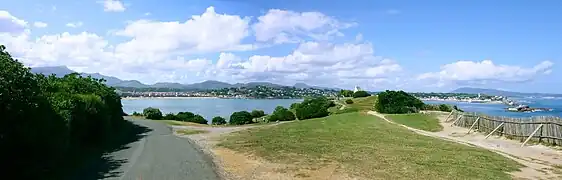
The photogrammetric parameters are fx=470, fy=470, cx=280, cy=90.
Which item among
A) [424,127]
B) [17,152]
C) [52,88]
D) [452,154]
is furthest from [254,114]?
[17,152]

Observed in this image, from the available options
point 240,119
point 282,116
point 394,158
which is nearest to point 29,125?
point 394,158

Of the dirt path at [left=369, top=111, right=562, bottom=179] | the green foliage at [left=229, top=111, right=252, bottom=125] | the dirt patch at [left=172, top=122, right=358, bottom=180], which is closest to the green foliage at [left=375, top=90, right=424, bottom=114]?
the green foliage at [left=229, top=111, right=252, bottom=125]

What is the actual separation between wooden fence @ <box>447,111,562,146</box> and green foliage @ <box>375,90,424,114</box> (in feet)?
105

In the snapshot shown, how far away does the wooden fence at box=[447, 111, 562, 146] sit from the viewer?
91.5ft

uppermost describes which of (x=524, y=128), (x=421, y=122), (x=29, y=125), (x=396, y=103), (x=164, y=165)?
(x=396, y=103)

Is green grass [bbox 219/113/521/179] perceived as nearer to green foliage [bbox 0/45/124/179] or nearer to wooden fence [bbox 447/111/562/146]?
wooden fence [bbox 447/111/562/146]

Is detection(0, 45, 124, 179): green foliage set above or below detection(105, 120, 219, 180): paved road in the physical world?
above

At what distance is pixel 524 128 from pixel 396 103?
47355 mm

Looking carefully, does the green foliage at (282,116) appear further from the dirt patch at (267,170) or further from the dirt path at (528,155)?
the dirt patch at (267,170)

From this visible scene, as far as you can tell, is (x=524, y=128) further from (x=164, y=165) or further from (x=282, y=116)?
(x=282, y=116)

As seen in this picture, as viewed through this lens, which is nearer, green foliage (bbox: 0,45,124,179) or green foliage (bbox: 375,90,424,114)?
green foliage (bbox: 0,45,124,179)

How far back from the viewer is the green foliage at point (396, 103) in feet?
242

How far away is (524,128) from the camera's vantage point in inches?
1225

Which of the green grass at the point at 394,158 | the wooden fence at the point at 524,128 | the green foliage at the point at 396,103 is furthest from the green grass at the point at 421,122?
the green foliage at the point at 396,103
